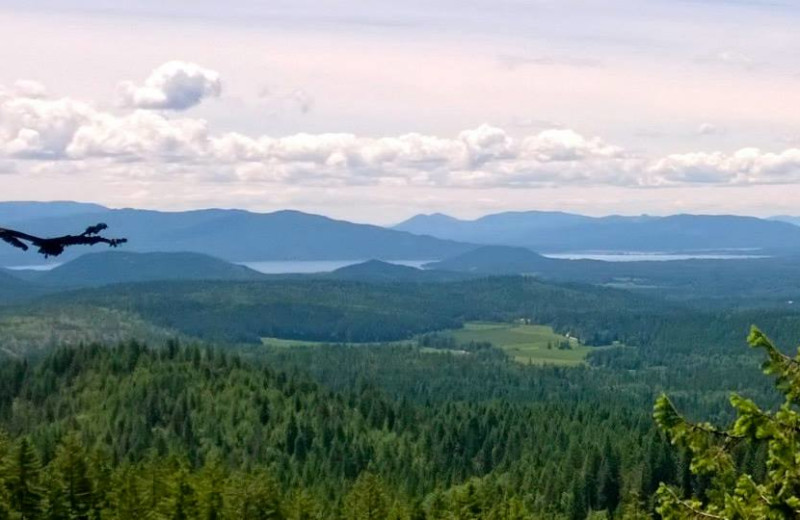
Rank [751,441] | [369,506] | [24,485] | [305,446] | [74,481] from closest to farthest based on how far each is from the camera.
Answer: [751,441], [24,485], [74,481], [369,506], [305,446]

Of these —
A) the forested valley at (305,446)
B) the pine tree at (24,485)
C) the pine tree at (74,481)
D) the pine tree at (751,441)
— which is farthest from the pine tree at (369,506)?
the pine tree at (751,441)

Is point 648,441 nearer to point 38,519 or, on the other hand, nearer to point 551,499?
point 551,499

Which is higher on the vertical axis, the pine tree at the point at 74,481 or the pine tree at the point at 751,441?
the pine tree at the point at 751,441

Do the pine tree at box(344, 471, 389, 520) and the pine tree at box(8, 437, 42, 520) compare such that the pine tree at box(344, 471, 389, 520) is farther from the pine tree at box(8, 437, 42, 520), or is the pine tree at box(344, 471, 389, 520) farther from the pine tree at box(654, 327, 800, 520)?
the pine tree at box(654, 327, 800, 520)

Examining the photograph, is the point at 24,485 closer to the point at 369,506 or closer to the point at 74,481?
the point at 74,481

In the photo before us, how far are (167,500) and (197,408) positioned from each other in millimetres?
86555

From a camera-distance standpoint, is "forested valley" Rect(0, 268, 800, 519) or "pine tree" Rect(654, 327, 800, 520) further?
"forested valley" Rect(0, 268, 800, 519)

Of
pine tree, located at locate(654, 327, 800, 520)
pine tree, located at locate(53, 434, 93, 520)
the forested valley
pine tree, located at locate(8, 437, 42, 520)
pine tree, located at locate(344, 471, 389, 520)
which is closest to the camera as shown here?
pine tree, located at locate(654, 327, 800, 520)

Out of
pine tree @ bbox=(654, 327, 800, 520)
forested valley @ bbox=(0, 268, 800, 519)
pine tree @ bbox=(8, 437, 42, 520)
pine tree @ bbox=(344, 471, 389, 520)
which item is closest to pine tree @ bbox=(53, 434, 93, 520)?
forested valley @ bbox=(0, 268, 800, 519)

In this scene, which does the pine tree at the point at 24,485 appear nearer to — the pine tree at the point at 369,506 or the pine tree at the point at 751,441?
the pine tree at the point at 369,506

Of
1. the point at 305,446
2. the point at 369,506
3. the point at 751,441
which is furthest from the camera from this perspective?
the point at 305,446

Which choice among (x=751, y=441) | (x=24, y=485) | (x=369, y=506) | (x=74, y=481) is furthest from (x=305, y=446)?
(x=751, y=441)

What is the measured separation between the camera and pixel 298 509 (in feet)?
251

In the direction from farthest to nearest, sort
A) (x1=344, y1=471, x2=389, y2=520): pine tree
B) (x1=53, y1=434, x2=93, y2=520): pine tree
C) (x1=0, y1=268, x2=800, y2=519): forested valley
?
(x1=0, y1=268, x2=800, y2=519): forested valley → (x1=344, y1=471, x2=389, y2=520): pine tree → (x1=53, y1=434, x2=93, y2=520): pine tree
